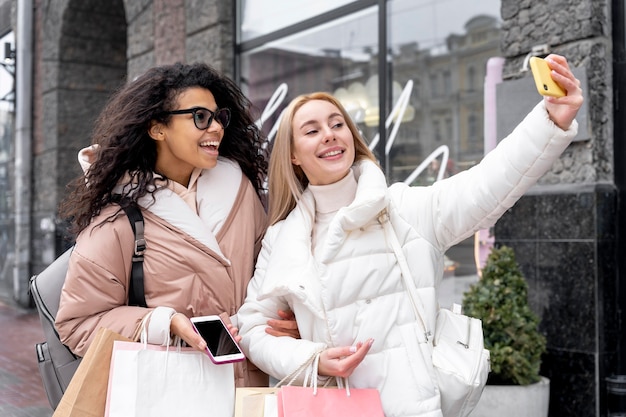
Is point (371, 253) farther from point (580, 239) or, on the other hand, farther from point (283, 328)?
point (580, 239)

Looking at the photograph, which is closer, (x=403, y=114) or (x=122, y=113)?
(x=122, y=113)

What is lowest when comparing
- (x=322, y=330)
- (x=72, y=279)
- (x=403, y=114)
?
(x=322, y=330)

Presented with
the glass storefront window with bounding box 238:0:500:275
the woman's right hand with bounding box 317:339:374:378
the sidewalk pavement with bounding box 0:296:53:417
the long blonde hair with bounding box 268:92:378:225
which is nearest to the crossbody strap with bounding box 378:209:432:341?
the woman's right hand with bounding box 317:339:374:378

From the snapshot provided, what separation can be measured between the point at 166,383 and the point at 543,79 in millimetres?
1370

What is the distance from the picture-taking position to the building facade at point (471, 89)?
15.2 feet

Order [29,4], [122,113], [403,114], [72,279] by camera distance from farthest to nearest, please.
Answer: [29,4]
[403,114]
[122,113]
[72,279]

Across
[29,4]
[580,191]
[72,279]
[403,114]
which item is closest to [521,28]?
[580,191]

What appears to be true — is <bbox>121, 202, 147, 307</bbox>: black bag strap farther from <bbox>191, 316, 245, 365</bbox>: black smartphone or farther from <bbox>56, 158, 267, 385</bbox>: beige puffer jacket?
<bbox>191, 316, 245, 365</bbox>: black smartphone

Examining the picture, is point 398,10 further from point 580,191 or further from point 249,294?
point 249,294

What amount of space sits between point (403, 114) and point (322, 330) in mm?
4713

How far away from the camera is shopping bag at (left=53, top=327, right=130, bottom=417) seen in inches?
81.8

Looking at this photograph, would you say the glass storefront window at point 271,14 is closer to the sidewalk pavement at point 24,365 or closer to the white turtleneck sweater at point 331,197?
the sidewalk pavement at point 24,365

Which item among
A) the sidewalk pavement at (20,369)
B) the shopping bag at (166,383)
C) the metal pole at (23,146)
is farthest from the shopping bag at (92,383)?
the metal pole at (23,146)

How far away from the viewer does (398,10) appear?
6703mm
